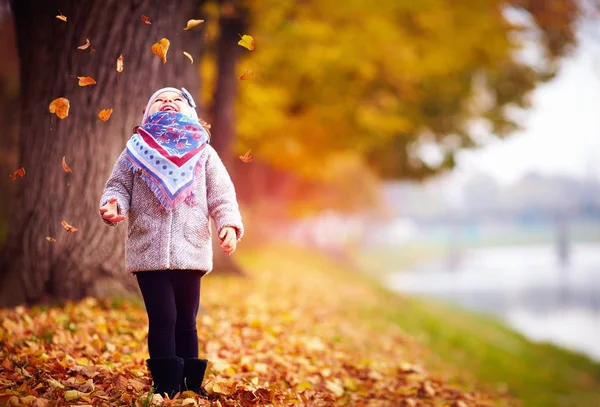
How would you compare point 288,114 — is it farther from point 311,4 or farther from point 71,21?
point 71,21

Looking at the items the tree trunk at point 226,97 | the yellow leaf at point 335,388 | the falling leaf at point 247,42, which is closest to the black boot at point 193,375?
the yellow leaf at point 335,388

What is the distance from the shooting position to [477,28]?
1116cm

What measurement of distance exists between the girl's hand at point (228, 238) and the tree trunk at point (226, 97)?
550 centimetres

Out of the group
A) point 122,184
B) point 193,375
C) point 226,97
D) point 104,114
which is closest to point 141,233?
point 122,184

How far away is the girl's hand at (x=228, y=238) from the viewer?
3.14 meters

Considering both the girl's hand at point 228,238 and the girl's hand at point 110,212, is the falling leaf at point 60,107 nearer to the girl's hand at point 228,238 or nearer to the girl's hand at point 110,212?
the girl's hand at point 110,212

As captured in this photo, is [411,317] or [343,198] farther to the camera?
[343,198]

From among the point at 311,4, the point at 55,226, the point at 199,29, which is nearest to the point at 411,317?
the point at 311,4

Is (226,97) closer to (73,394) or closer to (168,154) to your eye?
(168,154)

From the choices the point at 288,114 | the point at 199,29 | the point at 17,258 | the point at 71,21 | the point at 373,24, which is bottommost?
the point at 17,258

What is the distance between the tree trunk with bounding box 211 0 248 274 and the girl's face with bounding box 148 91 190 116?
527cm

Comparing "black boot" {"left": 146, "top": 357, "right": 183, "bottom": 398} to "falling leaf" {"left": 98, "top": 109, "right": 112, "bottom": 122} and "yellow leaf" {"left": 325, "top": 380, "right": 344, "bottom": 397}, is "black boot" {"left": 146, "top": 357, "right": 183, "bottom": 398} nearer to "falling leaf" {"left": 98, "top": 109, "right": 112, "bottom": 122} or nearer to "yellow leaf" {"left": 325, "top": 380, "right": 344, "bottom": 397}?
"yellow leaf" {"left": 325, "top": 380, "right": 344, "bottom": 397}

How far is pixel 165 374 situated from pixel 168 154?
110 cm

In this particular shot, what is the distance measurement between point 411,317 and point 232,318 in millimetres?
5986
